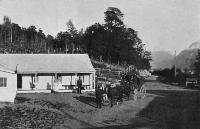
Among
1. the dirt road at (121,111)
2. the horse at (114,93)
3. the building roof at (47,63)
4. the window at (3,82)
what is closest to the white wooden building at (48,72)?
the building roof at (47,63)

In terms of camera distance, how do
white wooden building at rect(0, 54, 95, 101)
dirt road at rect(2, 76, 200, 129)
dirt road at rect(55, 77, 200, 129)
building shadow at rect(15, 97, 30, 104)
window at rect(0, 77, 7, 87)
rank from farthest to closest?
1. white wooden building at rect(0, 54, 95, 101)
2. building shadow at rect(15, 97, 30, 104)
3. window at rect(0, 77, 7, 87)
4. dirt road at rect(2, 76, 200, 129)
5. dirt road at rect(55, 77, 200, 129)

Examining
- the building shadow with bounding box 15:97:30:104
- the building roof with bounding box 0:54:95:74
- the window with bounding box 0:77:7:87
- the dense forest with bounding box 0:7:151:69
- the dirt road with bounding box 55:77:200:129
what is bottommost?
the dirt road with bounding box 55:77:200:129

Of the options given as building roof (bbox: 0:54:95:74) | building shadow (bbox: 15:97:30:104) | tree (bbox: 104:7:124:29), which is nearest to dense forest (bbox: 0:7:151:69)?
tree (bbox: 104:7:124:29)

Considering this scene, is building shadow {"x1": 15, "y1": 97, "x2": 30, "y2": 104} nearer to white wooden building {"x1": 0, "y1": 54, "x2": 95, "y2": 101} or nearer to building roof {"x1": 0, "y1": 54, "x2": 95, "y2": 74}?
white wooden building {"x1": 0, "y1": 54, "x2": 95, "y2": 101}

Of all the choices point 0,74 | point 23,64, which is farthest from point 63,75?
point 0,74

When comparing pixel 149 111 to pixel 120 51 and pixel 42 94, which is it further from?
pixel 120 51

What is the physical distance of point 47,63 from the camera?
44719 millimetres

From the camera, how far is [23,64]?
144ft

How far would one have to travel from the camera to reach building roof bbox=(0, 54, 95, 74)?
4312cm

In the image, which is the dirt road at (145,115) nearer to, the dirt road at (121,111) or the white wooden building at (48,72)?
the dirt road at (121,111)

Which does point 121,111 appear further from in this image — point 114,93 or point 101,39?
point 101,39

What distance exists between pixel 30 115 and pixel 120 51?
283ft

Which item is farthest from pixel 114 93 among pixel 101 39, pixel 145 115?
pixel 101 39

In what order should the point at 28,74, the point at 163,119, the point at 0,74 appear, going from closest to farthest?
the point at 163,119
the point at 0,74
the point at 28,74
